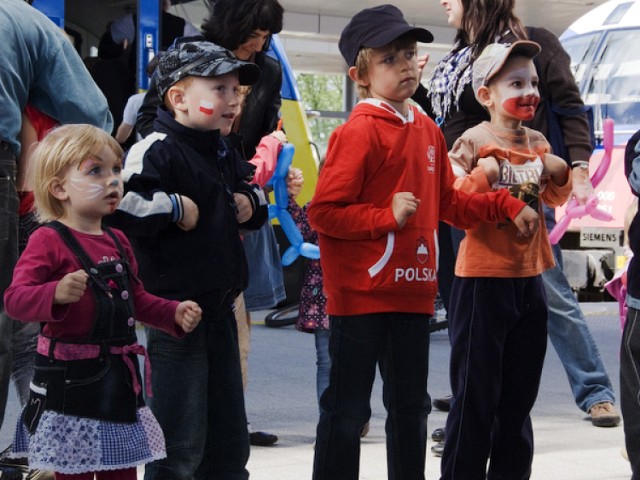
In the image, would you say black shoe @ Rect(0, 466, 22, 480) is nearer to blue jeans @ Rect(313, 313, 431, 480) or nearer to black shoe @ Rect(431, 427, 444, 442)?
blue jeans @ Rect(313, 313, 431, 480)

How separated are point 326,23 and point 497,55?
22.8 meters

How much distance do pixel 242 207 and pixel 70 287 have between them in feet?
2.49

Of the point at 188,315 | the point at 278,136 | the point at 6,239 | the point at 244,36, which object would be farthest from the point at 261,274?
the point at 188,315

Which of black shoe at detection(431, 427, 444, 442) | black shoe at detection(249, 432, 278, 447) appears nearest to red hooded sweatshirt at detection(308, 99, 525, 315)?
black shoe at detection(431, 427, 444, 442)

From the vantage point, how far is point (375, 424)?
613 cm

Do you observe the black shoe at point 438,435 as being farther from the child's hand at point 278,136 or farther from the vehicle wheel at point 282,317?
the vehicle wheel at point 282,317

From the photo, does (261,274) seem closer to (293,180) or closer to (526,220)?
(293,180)

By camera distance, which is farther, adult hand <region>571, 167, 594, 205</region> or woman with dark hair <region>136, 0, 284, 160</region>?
woman with dark hair <region>136, 0, 284, 160</region>

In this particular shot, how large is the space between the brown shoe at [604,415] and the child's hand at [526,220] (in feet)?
7.47

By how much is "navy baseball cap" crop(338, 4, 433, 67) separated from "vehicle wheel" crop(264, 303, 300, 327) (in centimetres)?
670

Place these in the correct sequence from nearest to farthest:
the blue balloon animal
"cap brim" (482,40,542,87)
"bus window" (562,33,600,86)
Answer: "cap brim" (482,40,542,87) → the blue balloon animal → "bus window" (562,33,600,86)

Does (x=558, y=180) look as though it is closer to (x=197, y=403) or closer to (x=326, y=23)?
(x=197, y=403)

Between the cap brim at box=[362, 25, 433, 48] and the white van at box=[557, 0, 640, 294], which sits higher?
the cap brim at box=[362, 25, 433, 48]

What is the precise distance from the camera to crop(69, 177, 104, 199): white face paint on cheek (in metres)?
3.43
